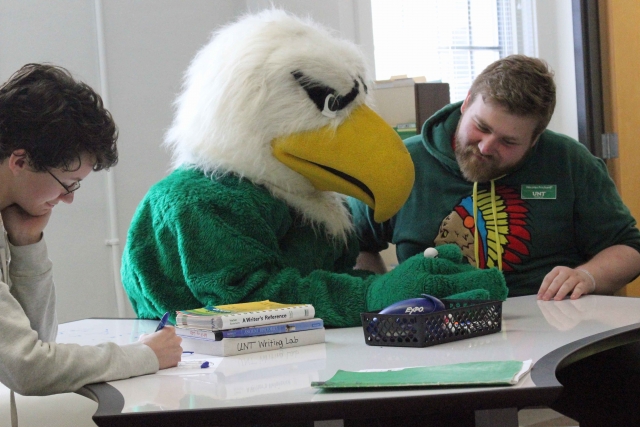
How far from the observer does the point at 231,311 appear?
53.2 inches

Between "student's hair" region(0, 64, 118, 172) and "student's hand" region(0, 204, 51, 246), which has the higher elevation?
"student's hair" region(0, 64, 118, 172)

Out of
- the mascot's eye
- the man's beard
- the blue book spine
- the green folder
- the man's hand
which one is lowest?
the man's hand

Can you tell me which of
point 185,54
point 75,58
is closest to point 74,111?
point 75,58

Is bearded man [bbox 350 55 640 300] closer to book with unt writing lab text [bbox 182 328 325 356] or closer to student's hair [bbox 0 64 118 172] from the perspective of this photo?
book with unt writing lab text [bbox 182 328 325 356]

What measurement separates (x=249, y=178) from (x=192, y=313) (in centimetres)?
35

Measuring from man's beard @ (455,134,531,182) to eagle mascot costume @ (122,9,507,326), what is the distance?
47 cm

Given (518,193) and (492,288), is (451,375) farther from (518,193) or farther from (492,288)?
(518,193)

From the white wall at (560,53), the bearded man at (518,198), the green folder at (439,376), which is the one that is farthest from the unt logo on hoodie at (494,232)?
the white wall at (560,53)

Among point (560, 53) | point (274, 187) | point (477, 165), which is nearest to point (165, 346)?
point (274, 187)

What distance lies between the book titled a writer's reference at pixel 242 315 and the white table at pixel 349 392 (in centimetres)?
6

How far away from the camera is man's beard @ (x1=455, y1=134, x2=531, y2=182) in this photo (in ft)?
6.83

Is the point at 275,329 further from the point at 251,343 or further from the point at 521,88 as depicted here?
the point at 521,88

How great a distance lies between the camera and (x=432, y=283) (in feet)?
4.92

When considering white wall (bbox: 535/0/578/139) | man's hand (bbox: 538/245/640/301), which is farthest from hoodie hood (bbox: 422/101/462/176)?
white wall (bbox: 535/0/578/139)
